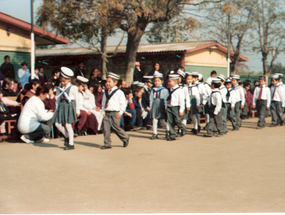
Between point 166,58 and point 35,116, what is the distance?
1715cm

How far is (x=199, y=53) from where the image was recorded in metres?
27.4

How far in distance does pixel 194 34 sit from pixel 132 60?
11.6 feet

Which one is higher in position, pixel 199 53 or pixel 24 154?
pixel 199 53

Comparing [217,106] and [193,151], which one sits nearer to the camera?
[193,151]

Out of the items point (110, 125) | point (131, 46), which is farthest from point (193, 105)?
point (131, 46)

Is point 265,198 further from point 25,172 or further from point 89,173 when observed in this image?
point 25,172

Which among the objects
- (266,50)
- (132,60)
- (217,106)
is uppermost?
(266,50)

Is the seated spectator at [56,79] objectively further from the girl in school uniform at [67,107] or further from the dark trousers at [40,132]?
the girl in school uniform at [67,107]

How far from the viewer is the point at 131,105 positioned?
12789mm

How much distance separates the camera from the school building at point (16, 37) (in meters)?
16.3

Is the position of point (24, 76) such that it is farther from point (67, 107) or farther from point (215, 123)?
point (215, 123)

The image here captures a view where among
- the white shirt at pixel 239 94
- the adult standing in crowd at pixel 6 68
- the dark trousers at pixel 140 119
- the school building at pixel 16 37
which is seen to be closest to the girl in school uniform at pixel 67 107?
the dark trousers at pixel 140 119

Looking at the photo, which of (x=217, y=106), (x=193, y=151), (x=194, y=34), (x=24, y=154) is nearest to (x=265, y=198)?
(x=193, y=151)

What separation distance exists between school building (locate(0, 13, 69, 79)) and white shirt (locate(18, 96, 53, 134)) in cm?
758
